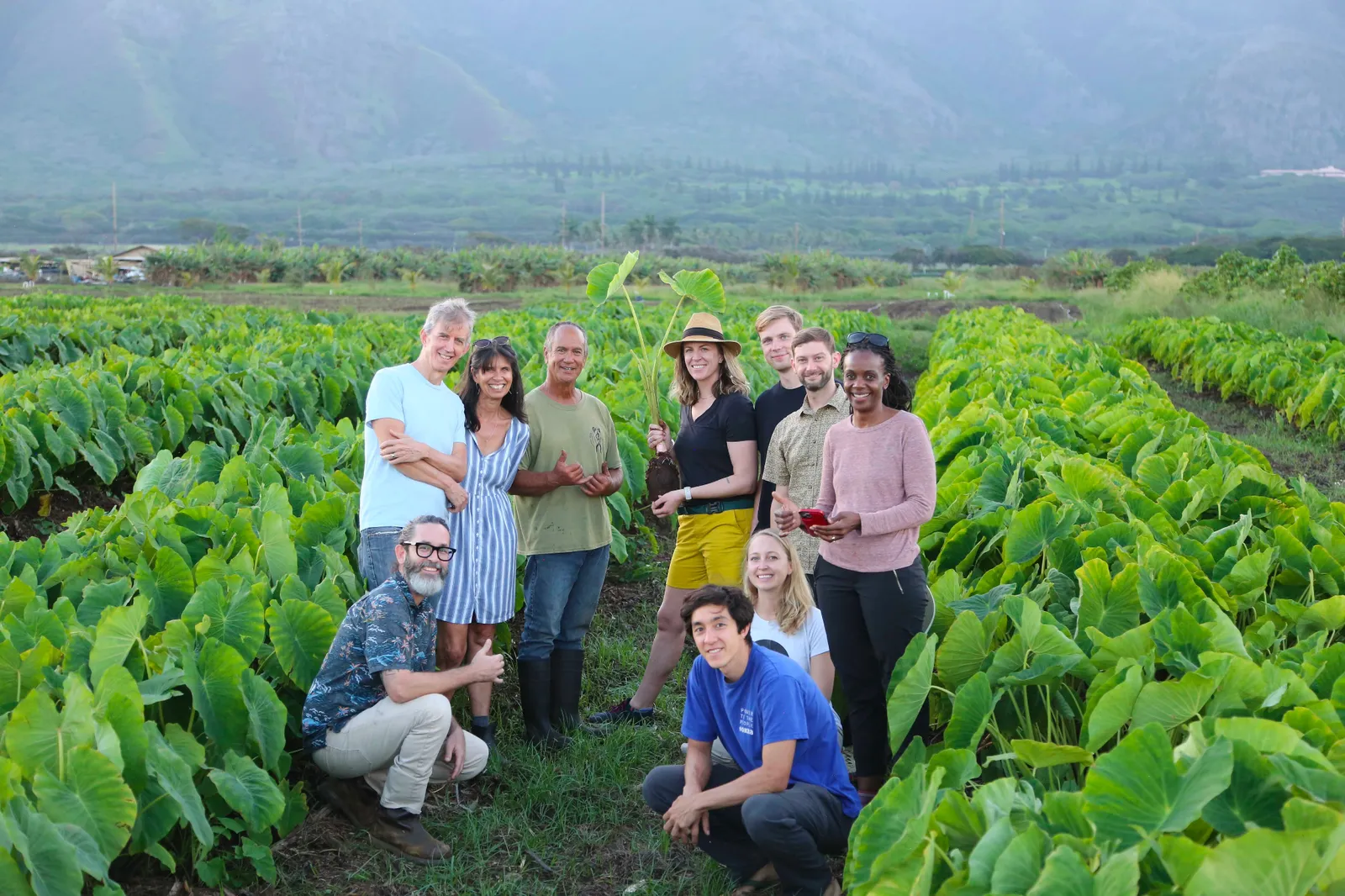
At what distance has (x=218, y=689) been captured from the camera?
3.29 metres

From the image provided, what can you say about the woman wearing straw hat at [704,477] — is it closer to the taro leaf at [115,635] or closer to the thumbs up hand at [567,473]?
the thumbs up hand at [567,473]

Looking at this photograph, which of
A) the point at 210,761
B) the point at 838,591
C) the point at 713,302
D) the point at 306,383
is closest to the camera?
the point at 210,761

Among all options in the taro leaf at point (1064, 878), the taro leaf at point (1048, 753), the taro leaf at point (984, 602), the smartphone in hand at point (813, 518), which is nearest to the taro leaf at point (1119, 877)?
the taro leaf at point (1064, 878)

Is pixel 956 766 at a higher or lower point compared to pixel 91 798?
higher

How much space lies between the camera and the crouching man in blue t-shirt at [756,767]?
3.27m

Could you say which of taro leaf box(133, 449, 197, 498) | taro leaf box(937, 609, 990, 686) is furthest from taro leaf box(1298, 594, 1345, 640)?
taro leaf box(133, 449, 197, 498)

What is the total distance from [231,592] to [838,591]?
190 cm

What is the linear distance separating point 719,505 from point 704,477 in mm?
125

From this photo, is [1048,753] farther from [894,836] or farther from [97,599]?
[97,599]

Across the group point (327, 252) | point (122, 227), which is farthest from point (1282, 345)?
point (122, 227)

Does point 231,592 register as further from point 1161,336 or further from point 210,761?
point 1161,336

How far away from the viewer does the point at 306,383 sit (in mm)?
9984

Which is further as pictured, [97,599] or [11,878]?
[97,599]

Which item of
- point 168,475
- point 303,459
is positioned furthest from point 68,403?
point 303,459
